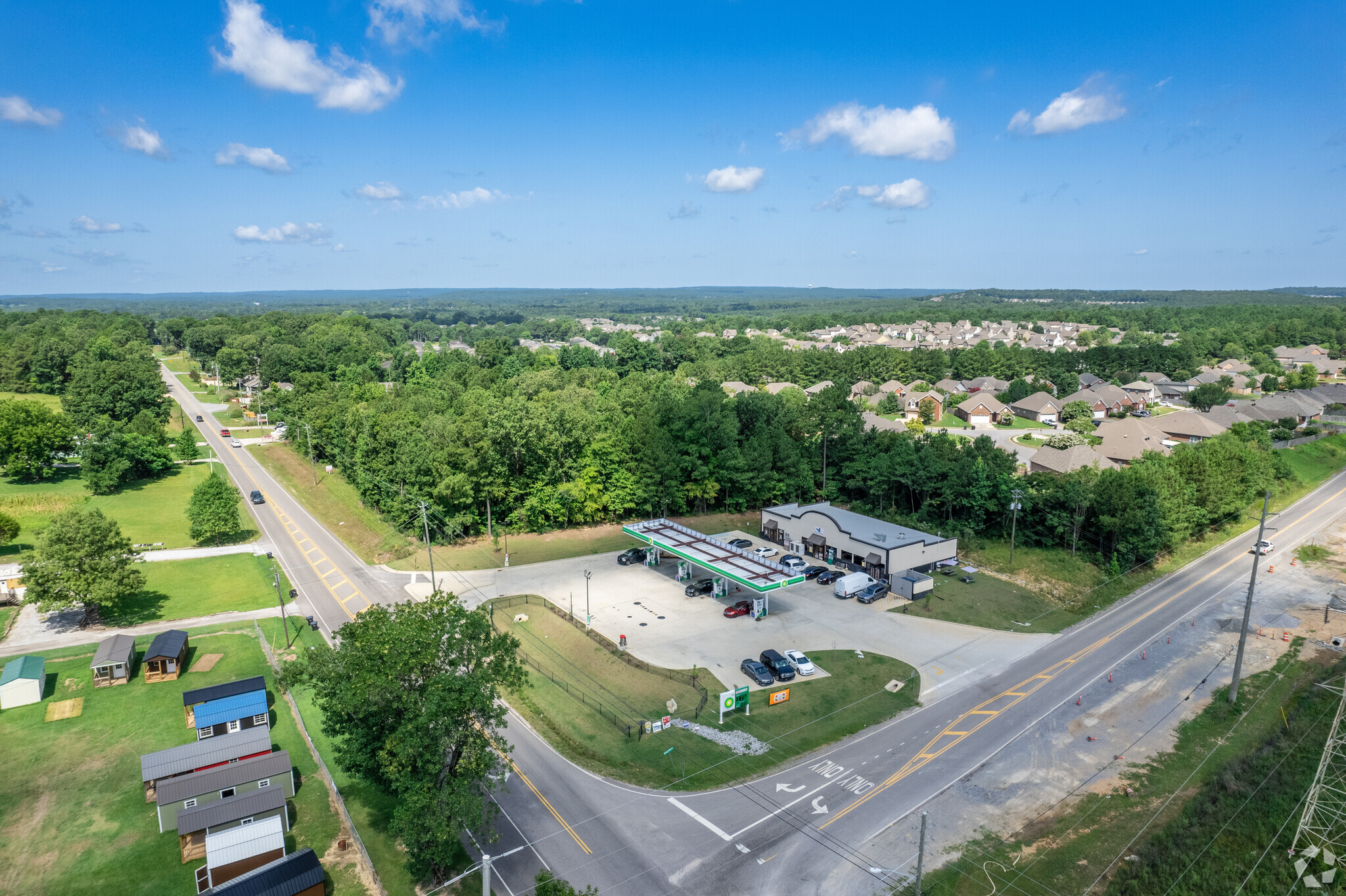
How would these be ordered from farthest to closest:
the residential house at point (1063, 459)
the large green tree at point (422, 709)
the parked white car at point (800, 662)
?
1. the residential house at point (1063, 459)
2. the parked white car at point (800, 662)
3. the large green tree at point (422, 709)

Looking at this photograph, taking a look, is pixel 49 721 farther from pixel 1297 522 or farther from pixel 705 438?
pixel 1297 522

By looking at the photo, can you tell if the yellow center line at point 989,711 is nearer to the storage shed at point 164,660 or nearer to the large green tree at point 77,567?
the storage shed at point 164,660

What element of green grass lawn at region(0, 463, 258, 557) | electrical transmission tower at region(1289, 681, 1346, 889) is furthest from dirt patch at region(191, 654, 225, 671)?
electrical transmission tower at region(1289, 681, 1346, 889)

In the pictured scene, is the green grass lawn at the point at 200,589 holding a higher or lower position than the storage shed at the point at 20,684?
lower

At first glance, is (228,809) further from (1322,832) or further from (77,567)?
(1322,832)

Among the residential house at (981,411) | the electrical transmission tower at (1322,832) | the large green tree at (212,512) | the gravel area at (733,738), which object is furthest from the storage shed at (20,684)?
the residential house at (981,411)

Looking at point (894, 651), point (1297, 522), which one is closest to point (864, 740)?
point (894, 651)
